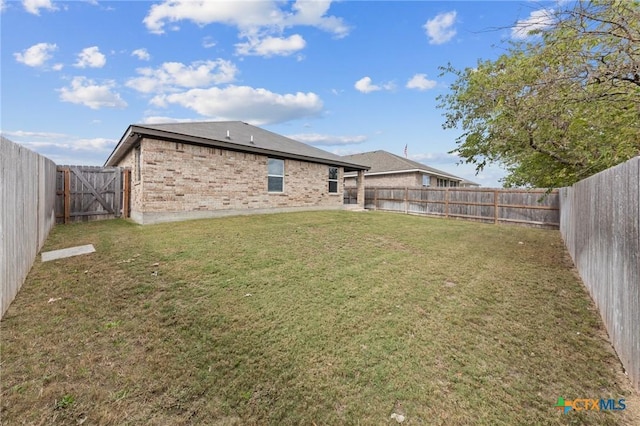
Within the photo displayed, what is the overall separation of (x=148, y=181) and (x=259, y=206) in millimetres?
4491

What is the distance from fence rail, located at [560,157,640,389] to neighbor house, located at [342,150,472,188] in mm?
16925

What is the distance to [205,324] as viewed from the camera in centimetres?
342

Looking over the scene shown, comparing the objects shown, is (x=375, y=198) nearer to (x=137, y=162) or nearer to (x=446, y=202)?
(x=446, y=202)

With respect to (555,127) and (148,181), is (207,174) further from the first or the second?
(555,127)

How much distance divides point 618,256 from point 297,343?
3823 millimetres

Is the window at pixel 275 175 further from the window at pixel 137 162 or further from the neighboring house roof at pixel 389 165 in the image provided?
the neighboring house roof at pixel 389 165

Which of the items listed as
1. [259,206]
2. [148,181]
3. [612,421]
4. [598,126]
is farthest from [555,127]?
[148,181]

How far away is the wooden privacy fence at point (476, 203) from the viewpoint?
12625mm

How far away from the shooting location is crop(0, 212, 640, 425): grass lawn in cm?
224

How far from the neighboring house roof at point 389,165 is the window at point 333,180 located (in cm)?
398

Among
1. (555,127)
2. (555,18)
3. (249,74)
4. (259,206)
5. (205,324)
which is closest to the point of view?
(205,324)

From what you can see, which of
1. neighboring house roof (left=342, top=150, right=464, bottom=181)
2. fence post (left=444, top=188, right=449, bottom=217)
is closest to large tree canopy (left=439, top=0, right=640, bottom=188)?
fence post (left=444, top=188, right=449, bottom=217)

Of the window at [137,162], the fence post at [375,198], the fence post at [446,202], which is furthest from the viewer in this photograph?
the fence post at [375,198]

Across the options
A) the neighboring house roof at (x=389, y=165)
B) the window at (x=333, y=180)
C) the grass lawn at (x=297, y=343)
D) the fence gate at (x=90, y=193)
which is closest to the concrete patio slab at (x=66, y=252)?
the grass lawn at (x=297, y=343)
